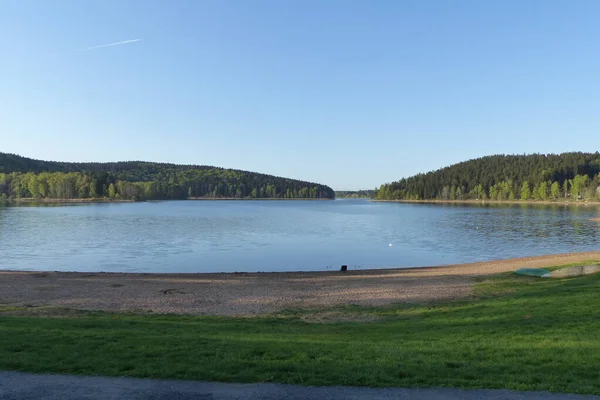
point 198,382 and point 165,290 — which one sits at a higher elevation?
point 198,382

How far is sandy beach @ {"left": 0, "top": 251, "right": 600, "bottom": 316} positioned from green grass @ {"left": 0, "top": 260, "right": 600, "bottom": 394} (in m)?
5.90

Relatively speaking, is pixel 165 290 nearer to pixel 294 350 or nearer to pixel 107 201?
pixel 294 350

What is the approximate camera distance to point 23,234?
55.7m

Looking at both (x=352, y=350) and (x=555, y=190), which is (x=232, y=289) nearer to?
(x=352, y=350)

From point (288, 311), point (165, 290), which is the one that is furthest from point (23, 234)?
point (288, 311)

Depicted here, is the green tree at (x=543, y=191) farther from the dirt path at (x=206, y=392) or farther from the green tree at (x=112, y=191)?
the dirt path at (x=206, y=392)

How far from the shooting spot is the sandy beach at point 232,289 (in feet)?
65.7

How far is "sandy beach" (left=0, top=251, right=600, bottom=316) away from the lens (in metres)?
20.0

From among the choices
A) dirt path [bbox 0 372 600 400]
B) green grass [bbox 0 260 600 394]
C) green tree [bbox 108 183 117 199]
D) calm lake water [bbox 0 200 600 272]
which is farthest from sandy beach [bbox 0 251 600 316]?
green tree [bbox 108 183 117 199]

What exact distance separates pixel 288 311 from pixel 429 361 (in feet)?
35.1

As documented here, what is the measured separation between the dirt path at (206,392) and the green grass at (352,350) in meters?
0.25

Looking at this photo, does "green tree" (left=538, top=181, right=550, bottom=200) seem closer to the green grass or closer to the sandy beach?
the sandy beach

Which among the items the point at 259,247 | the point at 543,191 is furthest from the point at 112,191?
the point at 543,191

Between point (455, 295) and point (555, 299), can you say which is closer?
point (555, 299)
